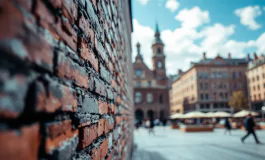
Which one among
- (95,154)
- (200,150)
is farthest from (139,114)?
(95,154)

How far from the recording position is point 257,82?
143 feet

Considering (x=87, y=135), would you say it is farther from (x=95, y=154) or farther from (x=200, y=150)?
(x=200, y=150)

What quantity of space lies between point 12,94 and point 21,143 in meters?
0.10

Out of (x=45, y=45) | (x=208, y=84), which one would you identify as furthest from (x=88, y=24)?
(x=208, y=84)

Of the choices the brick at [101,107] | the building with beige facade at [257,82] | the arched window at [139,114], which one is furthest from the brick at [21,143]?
the building with beige facade at [257,82]

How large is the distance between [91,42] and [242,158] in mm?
7418

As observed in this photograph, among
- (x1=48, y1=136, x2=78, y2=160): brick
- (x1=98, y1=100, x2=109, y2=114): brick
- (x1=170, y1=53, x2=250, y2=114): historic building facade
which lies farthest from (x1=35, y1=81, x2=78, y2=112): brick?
(x1=170, y1=53, x2=250, y2=114): historic building facade

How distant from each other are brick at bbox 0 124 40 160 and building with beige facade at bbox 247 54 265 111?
4867 cm

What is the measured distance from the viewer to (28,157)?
0.45m

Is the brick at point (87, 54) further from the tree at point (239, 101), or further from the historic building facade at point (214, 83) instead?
the historic building facade at point (214, 83)

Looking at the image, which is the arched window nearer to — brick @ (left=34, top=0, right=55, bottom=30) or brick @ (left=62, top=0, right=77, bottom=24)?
brick @ (left=62, top=0, right=77, bottom=24)

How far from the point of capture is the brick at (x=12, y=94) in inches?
15.1

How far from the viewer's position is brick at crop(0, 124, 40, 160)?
15.1 inches

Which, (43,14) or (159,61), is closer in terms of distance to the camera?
(43,14)
